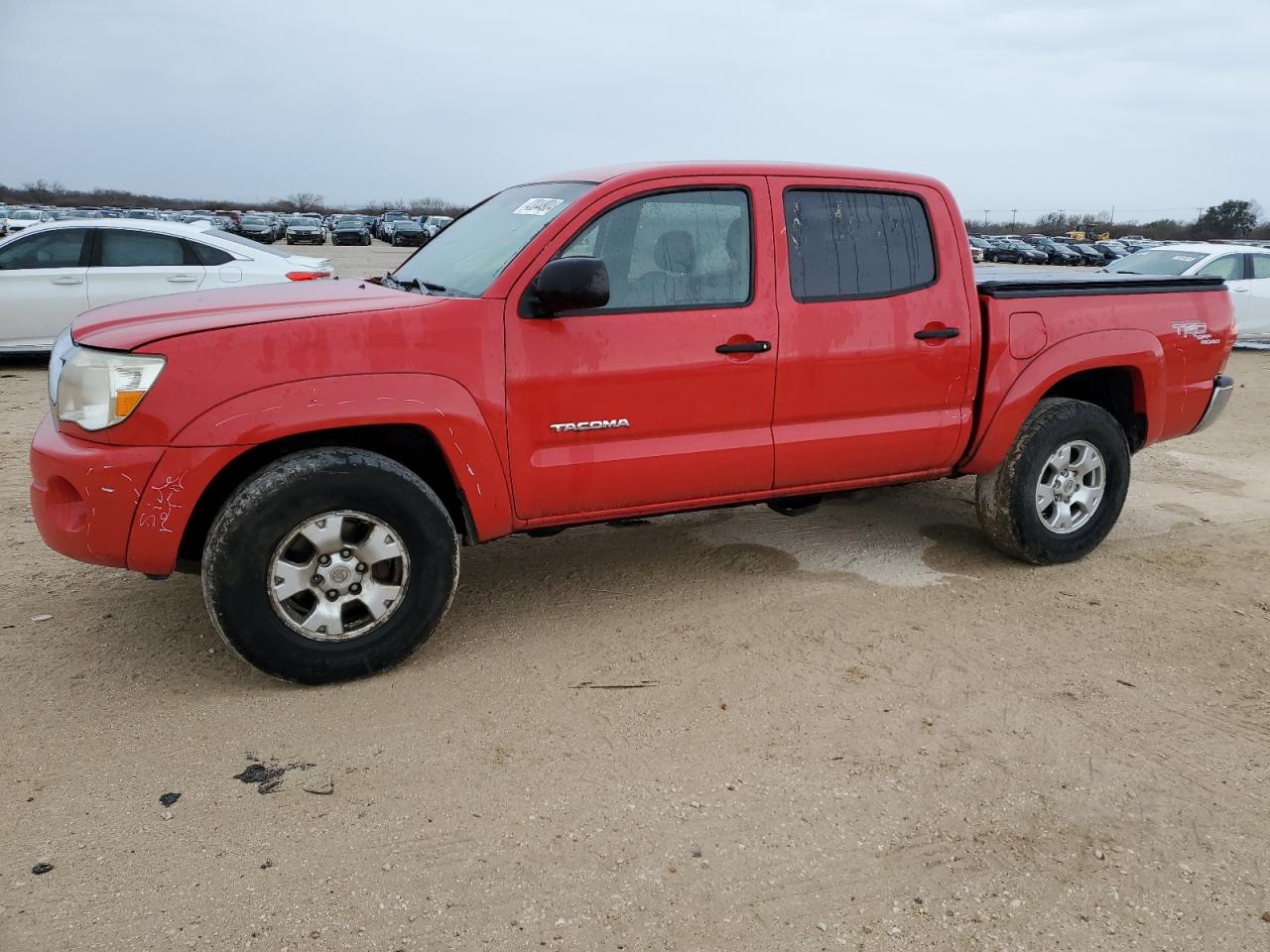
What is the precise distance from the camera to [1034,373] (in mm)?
4707

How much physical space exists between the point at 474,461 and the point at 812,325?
1.50m

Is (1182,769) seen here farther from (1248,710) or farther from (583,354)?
(583,354)

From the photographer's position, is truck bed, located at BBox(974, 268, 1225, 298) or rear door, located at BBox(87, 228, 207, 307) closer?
truck bed, located at BBox(974, 268, 1225, 298)

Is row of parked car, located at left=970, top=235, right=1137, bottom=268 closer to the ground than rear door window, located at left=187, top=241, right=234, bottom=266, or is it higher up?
higher up

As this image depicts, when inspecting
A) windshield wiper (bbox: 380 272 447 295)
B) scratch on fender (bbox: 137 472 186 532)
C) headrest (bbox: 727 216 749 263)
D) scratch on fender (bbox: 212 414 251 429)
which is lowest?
scratch on fender (bbox: 137 472 186 532)

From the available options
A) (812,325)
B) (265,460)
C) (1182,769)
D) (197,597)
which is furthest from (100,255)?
(1182,769)

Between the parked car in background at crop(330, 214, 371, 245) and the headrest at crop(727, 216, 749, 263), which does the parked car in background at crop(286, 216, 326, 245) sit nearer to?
the parked car in background at crop(330, 214, 371, 245)

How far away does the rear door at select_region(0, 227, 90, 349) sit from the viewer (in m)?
9.80

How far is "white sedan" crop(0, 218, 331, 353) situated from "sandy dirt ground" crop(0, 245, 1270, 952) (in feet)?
18.5

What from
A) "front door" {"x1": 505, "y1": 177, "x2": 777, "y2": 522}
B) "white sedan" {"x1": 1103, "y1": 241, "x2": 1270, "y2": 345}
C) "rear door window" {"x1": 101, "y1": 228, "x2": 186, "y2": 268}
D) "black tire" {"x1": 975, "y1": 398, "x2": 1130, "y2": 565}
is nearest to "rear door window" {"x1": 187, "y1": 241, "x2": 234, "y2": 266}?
"rear door window" {"x1": 101, "y1": 228, "x2": 186, "y2": 268}

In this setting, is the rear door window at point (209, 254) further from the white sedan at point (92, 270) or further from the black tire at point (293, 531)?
the black tire at point (293, 531)

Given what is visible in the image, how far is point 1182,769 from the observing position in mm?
3238

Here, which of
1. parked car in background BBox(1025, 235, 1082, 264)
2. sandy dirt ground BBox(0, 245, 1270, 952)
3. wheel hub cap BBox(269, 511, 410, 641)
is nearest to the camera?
sandy dirt ground BBox(0, 245, 1270, 952)

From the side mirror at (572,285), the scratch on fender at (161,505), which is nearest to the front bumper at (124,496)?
the scratch on fender at (161,505)
